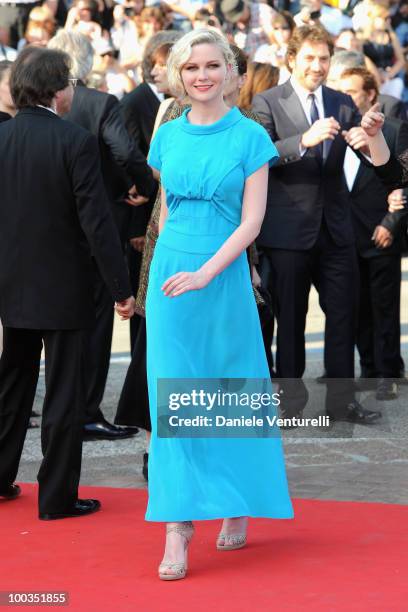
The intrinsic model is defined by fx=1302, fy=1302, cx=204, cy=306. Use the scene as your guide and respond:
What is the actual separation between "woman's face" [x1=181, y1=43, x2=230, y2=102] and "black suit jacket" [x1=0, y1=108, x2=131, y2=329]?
0.85m

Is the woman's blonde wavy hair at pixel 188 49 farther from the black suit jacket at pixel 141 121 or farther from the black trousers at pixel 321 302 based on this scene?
the black suit jacket at pixel 141 121

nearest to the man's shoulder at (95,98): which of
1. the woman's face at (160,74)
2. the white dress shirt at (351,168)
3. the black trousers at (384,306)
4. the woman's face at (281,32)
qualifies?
the woman's face at (160,74)

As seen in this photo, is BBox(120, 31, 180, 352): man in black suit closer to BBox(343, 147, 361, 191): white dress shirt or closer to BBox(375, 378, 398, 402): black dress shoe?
BBox(343, 147, 361, 191): white dress shirt

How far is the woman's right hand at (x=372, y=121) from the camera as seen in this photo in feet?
17.9

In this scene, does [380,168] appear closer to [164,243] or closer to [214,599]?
[164,243]

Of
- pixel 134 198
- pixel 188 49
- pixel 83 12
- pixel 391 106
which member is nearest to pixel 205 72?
pixel 188 49

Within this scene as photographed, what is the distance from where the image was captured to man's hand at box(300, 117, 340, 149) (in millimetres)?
6676

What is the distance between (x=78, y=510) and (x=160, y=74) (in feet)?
9.33

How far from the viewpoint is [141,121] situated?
25.6ft

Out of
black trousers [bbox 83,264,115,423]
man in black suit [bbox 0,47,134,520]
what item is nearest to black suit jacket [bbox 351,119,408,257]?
black trousers [bbox 83,264,115,423]

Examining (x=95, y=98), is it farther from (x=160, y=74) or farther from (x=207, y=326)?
(x=207, y=326)

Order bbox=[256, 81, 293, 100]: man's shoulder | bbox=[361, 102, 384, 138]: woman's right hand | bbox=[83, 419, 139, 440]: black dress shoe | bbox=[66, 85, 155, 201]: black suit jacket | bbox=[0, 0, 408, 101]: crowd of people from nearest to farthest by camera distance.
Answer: bbox=[361, 102, 384, 138]: woman's right hand < bbox=[66, 85, 155, 201]: black suit jacket < bbox=[83, 419, 139, 440]: black dress shoe < bbox=[256, 81, 293, 100]: man's shoulder < bbox=[0, 0, 408, 101]: crowd of people

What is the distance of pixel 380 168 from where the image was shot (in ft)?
18.8

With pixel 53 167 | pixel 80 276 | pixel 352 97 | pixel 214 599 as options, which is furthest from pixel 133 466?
pixel 352 97
